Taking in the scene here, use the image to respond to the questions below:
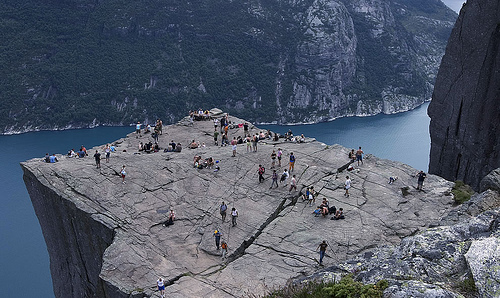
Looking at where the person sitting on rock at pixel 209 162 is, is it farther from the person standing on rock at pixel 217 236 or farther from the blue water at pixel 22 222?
the blue water at pixel 22 222

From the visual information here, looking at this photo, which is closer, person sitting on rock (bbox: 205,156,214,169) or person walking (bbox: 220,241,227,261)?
person walking (bbox: 220,241,227,261)

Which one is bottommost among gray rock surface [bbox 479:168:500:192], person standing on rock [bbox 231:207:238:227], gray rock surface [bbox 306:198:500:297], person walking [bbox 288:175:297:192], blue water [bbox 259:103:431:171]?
blue water [bbox 259:103:431:171]

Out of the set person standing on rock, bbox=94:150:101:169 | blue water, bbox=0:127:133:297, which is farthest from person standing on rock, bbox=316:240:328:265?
blue water, bbox=0:127:133:297

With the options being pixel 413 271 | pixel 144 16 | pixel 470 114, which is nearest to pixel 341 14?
pixel 144 16

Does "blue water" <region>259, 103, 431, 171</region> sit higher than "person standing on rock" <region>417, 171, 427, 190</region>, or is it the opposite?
"person standing on rock" <region>417, 171, 427, 190</region>

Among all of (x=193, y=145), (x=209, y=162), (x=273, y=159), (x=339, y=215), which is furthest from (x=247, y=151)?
(x=339, y=215)

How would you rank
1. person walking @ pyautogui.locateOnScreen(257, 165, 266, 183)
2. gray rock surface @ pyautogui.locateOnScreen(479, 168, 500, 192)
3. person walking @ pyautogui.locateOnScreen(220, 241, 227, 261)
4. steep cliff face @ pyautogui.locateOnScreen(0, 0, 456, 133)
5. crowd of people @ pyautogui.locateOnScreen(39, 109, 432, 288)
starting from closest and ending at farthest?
gray rock surface @ pyautogui.locateOnScreen(479, 168, 500, 192) < person walking @ pyautogui.locateOnScreen(220, 241, 227, 261) < crowd of people @ pyautogui.locateOnScreen(39, 109, 432, 288) < person walking @ pyautogui.locateOnScreen(257, 165, 266, 183) < steep cliff face @ pyautogui.locateOnScreen(0, 0, 456, 133)

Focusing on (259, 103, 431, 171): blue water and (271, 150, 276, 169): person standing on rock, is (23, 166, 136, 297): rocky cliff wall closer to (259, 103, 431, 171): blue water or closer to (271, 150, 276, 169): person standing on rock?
(271, 150, 276, 169): person standing on rock

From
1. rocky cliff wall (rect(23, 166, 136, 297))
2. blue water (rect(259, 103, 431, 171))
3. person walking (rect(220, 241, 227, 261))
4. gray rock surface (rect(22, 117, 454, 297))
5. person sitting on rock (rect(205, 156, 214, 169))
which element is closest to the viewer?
gray rock surface (rect(22, 117, 454, 297))
